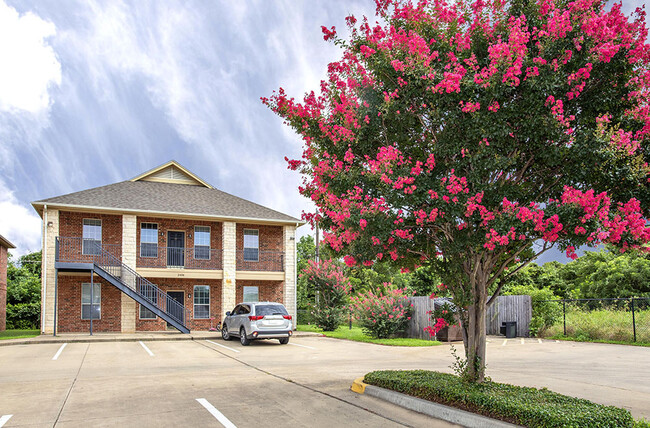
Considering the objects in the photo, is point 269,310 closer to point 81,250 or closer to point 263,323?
point 263,323

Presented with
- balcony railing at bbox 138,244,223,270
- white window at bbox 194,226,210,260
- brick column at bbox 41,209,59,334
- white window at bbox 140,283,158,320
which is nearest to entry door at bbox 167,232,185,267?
balcony railing at bbox 138,244,223,270

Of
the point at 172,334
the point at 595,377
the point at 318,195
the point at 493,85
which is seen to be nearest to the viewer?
the point at 493,85

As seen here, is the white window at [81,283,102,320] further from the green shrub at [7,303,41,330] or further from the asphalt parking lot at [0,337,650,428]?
the green shrub at [7,303,41,330]

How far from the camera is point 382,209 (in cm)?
754

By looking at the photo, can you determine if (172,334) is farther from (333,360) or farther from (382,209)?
(382,209)

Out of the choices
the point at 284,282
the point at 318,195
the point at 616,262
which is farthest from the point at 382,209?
Answer: the point at 616,262

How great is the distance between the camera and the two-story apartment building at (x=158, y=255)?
23406 millimetres

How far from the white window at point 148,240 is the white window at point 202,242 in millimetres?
2000

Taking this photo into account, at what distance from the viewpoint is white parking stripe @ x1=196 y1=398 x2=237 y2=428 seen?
22.0 ft

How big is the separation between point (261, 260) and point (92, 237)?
334 inches

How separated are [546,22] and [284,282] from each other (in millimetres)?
22013

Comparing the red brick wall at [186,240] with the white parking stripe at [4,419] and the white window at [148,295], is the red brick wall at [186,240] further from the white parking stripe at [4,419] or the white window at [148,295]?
the white parking stripe at [4,419]

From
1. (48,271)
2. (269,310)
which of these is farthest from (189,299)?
(269,310)

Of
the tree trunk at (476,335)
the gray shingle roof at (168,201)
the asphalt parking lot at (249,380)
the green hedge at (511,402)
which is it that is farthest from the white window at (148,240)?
the tree trunk at (476,335)
